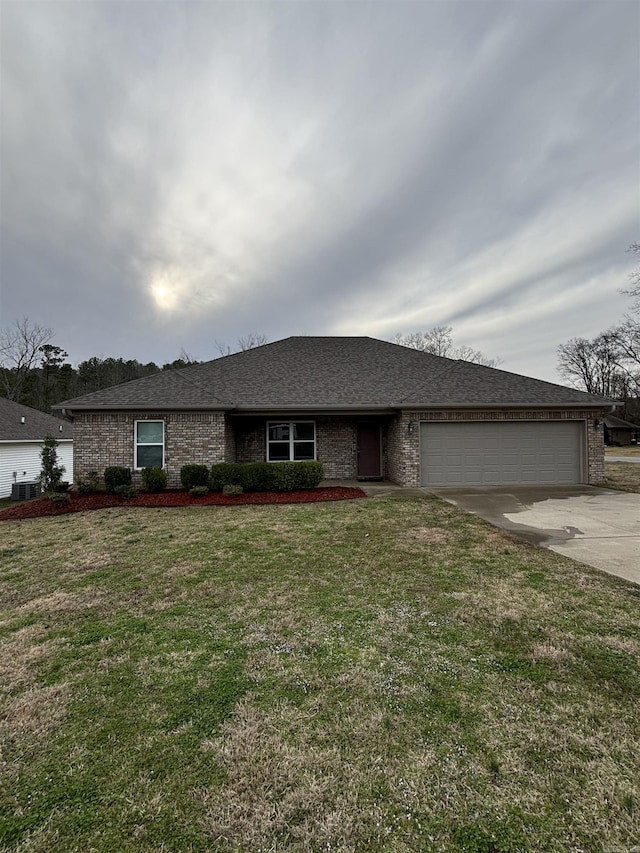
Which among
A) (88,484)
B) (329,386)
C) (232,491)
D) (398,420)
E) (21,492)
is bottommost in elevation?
(21,492)

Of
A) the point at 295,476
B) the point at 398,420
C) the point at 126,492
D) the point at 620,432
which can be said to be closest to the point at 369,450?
the point at 398,420

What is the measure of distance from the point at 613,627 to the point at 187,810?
137 inches

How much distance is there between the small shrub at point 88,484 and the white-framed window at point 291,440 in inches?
A: 200

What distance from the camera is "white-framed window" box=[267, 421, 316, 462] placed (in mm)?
12781

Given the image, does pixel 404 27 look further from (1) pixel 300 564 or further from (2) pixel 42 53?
(1) pixel 300 564

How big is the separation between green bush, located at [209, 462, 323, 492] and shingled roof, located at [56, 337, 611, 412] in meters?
1.81

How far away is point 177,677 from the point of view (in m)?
2.61

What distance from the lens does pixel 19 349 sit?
28.9 m

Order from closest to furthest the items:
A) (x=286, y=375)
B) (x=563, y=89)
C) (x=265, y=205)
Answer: (x=563, y=89) < (x=265, y=205) < (x=286, y=375)

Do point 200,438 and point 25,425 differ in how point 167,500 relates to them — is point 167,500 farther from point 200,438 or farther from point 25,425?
point 25,425

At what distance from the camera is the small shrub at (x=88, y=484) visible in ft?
33.1

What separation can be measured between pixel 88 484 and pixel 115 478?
0.74 metres

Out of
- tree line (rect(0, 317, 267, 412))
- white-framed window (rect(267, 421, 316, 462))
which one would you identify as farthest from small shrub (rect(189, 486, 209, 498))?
tree line (rect(0, 317, 267, 412))

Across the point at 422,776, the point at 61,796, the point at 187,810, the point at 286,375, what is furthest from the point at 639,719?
the point at 286,375
